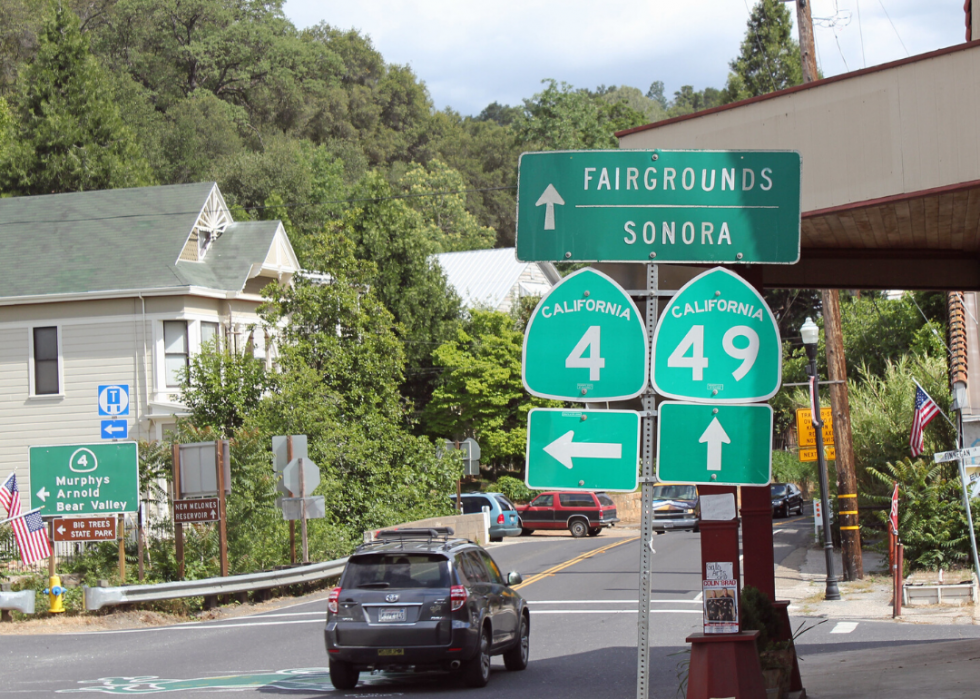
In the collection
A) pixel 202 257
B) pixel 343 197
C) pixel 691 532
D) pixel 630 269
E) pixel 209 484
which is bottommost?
pixel 691 532

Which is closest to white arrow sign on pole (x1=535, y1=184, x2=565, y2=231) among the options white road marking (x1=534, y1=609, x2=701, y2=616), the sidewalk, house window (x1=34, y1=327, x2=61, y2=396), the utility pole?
the sidewalk

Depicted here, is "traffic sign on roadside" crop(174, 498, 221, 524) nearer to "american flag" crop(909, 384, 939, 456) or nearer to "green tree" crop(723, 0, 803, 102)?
"american flag" crop(909, 384, 939, 456)

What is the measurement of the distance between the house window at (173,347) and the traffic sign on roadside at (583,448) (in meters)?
28.3

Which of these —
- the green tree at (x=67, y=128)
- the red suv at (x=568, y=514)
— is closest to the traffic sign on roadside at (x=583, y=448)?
the red suv at (x=568, y=514)

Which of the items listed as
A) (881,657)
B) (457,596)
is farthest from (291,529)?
(881,657)

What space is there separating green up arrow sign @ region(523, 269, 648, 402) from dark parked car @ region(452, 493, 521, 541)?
30.3 m

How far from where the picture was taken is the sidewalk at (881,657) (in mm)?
10008

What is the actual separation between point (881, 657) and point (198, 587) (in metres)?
12.2

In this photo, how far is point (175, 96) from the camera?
73312 mm

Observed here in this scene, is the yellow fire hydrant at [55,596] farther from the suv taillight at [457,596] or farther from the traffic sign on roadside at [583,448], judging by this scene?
the traffic sign on roadside at [583,448]

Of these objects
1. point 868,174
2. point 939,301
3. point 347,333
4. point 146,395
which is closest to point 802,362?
point 939,301

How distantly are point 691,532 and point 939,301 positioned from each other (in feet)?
40.1

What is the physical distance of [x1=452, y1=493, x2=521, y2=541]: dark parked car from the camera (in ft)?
117

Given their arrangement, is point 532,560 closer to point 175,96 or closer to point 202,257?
point 202,257
